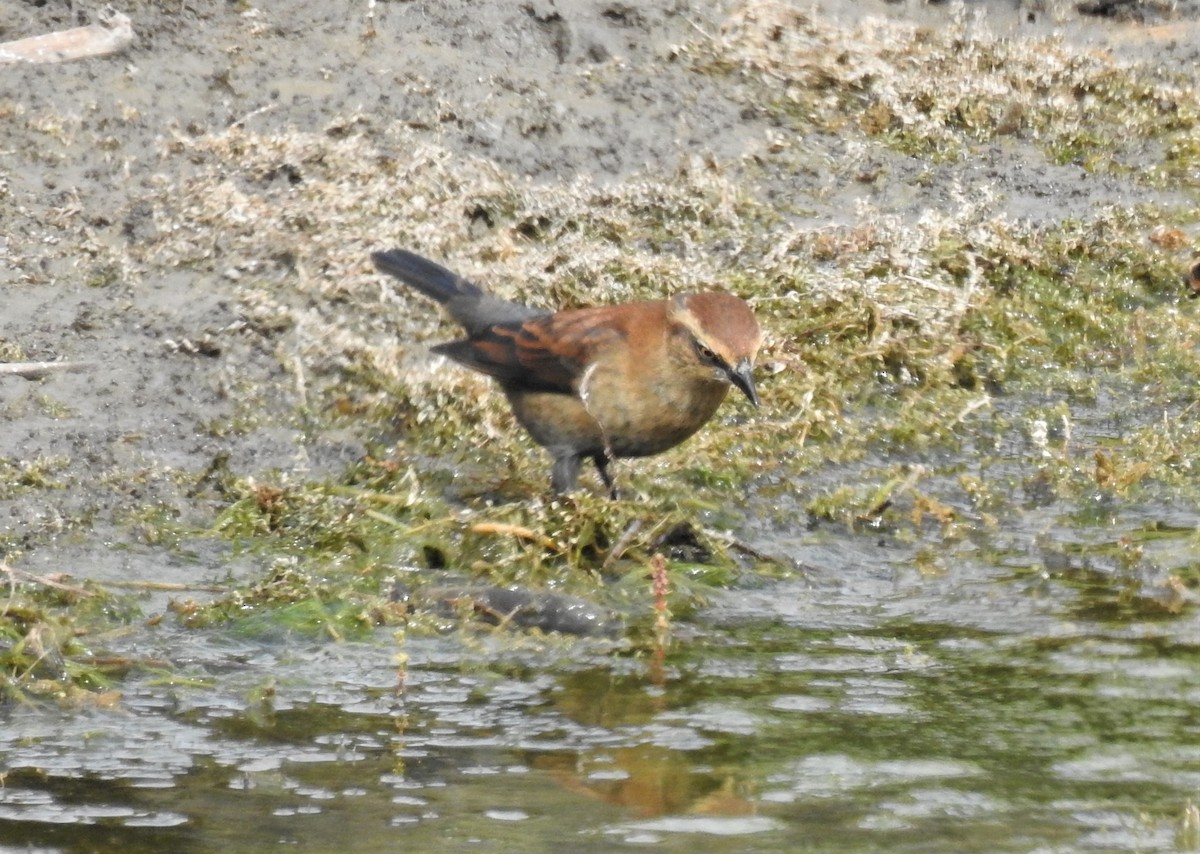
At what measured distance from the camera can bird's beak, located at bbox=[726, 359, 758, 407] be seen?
7618mm

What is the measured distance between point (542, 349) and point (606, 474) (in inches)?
24.4

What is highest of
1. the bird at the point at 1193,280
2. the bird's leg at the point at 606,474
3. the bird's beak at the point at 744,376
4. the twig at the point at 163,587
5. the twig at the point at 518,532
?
the bird at the point at 1193,280

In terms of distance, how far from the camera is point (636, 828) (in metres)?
5.26

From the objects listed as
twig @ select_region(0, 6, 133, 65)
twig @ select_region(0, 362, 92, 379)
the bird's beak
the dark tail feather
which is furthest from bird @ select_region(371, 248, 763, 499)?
twig @ select_region(0, 6, 133, 65)

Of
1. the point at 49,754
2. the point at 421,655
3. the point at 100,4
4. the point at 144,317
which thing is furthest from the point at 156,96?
the point at 49,754

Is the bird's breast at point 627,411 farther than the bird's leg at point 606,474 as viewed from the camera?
No

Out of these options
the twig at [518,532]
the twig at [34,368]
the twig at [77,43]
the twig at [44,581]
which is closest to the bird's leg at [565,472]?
the twig at [518,532]

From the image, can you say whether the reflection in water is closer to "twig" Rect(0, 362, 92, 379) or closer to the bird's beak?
the bird's beak

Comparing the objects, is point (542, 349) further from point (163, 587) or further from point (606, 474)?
point (163, 587)

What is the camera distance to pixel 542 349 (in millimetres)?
8227

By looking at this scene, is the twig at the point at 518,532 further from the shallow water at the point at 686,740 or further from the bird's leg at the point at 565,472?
the shallow water at the point at 686,740

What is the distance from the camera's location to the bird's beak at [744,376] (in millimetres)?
7618

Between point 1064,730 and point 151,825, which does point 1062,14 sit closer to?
point 1064,730

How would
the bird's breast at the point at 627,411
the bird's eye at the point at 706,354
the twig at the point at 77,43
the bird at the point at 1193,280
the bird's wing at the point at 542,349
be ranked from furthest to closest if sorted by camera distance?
the twig at the point at 77,43, the bird at the point at 1193,280, the bird's wing at the point at 542,349, the bird's breast at the point at 627,411, the bird's eye at the point at 706,354
